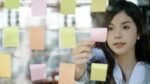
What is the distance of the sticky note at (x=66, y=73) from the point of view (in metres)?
1.60

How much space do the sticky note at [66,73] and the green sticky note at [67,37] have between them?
11 cm

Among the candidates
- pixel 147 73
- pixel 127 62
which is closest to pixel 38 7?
pixel 127 62

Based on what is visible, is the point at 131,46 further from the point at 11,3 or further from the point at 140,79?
the point at 11,3

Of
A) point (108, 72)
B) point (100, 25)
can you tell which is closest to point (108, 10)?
point (100, 25)

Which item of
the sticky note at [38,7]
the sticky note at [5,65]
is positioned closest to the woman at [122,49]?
the sticky note at [38,7]

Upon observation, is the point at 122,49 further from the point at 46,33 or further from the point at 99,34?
the point at 46,33

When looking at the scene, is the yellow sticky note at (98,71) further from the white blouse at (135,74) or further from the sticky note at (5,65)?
the sticky note at (5,65)

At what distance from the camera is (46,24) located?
5.30 ft

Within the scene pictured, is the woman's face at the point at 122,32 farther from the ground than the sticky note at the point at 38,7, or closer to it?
closer to it

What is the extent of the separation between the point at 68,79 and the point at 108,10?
1.37ft

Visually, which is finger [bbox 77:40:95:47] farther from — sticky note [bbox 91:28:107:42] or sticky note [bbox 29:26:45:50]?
sticky note [bbox 29:26:45:50]

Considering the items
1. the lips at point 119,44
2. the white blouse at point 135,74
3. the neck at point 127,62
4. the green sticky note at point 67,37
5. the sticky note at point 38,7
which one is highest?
the sticky note at point 38,7

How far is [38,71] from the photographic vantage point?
1624 mm

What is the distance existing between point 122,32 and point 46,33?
40cm
